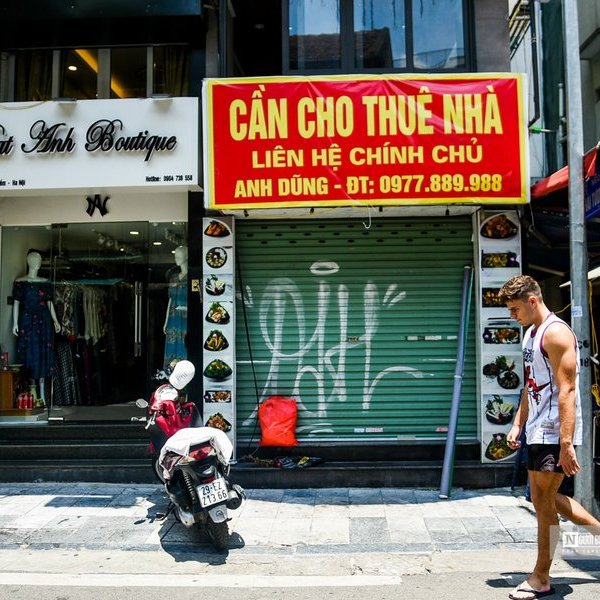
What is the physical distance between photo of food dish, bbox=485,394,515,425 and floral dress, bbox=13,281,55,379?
254 inches

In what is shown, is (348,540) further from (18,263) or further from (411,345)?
(18,263)

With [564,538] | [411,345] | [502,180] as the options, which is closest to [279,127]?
[502,180]

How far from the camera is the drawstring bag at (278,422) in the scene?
7.90m

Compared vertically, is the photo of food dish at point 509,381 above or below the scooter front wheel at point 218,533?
above

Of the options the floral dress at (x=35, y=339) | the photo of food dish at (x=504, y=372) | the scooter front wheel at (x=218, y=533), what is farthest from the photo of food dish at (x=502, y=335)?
the floral dress at (x=35, y=339)

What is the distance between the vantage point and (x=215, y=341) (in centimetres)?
809

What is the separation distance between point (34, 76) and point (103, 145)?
7.65 feet

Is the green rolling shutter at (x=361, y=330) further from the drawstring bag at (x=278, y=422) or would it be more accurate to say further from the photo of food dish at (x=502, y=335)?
the photo of food dish at (x=502, y=335)

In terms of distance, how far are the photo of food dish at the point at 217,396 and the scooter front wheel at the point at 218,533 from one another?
99.3 inches

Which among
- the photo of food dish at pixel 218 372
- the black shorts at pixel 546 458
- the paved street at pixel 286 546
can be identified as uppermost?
the photo of food dish at pixel 218 372

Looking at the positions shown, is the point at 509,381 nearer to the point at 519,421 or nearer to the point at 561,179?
the point at 561,179

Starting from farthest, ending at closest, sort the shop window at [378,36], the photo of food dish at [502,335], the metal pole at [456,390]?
the shop window at [378,36] < the photo of food dish at [502,335] < the metal pole at [456,390]

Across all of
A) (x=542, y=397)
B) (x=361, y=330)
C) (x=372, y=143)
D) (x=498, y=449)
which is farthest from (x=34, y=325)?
(x=542, y=397)

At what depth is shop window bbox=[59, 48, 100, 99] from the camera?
9109 millimetres
